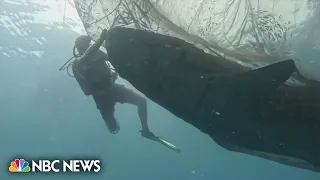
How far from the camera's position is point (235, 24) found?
4.91 meters

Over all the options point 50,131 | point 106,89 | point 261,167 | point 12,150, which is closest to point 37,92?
point 50,131

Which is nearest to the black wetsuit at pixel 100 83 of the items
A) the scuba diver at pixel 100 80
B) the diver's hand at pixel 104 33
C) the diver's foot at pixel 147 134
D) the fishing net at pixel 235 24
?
the scuba diver at pixel 100 80

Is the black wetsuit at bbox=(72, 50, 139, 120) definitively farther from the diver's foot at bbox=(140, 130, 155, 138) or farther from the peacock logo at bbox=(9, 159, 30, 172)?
the peacock logo at bbox=(9, 159, 30, 172)

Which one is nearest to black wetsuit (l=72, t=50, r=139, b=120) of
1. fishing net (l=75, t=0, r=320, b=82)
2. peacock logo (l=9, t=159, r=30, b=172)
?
fishing net (l=75, t=0, r=320, b=82)

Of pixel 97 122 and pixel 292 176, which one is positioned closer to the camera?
pixel 97 122

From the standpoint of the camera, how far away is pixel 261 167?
57688 millimetres

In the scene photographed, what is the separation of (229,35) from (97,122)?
4093 cm

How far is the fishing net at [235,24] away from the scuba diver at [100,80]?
0.49 m

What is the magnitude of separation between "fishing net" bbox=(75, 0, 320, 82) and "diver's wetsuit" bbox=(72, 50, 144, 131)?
169cm

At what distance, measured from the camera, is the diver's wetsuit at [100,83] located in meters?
6.87

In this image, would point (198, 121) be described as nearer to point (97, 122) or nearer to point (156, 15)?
point (156, 15)

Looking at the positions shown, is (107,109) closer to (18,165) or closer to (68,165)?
(68,165)

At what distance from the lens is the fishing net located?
459cm

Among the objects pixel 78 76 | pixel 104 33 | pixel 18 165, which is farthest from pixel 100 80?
pixel 18 165
